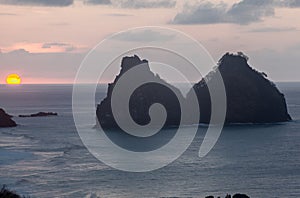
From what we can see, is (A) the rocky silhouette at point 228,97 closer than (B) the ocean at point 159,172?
No

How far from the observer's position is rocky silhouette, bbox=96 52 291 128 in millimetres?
147000

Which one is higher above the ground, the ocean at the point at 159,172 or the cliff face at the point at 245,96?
the cliff face at the point at 245,96

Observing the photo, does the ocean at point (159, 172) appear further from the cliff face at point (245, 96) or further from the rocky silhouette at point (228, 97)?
the cliff face at point (245, 96)

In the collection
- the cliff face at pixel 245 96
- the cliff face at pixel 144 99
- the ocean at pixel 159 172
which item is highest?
the cliff face at pixel 245 96

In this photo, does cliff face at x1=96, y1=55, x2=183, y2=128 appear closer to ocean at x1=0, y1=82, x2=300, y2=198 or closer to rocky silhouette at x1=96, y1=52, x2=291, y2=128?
rocky silhouette at x1=96, y1=52, x2=291, y2=128

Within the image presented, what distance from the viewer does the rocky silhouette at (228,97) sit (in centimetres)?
14700

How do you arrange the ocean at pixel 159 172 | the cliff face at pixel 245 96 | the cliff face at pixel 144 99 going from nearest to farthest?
the ocean at pixel 159 172, the cliff face at pixel 144 99, the cliff face at pixel 245 96

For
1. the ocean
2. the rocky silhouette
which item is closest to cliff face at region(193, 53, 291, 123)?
the rocky silhouette

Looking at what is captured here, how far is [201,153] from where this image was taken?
92.6 m

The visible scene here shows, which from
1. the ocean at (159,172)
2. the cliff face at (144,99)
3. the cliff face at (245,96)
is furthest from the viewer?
the cliff face at (245,96)

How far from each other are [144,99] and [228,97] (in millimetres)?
25059

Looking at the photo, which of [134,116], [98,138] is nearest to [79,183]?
[98,138]

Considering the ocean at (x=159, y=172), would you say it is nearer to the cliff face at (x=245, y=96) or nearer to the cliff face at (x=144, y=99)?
the cliff face at (x=144, y=99)

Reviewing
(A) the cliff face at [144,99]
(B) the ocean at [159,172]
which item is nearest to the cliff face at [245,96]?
(A) the cliff face at [144,99]
